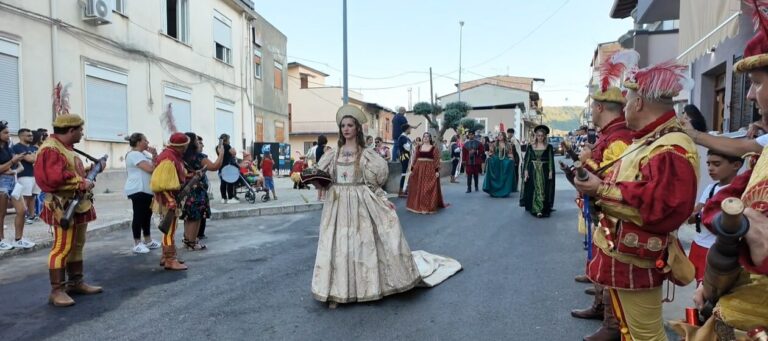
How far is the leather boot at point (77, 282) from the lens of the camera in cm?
505

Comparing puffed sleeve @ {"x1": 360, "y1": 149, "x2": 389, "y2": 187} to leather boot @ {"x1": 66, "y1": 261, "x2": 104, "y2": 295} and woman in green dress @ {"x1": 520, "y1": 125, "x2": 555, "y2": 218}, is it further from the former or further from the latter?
woman in green dress @ {"x1": 520, "y1": 125, "x2": 555, "y2": 218}

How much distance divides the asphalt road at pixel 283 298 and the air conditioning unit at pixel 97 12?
24.2ft

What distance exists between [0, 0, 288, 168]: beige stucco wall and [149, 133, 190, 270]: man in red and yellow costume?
10.2ft

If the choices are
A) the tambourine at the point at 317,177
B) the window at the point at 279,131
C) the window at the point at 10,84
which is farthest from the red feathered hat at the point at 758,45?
the window at the point at 279,131

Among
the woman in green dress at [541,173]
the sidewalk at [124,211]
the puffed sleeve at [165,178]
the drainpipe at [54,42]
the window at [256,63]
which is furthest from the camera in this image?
the window at [256,63]

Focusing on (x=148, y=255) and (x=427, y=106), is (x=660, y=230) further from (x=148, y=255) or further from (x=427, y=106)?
(x=427, y=106)

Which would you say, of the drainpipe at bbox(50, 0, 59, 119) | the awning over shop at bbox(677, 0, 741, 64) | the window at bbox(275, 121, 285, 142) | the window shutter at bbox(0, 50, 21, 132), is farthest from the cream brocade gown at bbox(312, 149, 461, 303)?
the window at bbox(275, 121, 285, 142)

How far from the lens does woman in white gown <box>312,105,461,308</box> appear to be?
4.64m

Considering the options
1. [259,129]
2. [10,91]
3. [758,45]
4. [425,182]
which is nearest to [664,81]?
[758,45]

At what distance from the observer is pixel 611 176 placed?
105 inches

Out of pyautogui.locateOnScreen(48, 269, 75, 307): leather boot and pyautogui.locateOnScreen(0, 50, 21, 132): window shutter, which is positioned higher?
pyautogui.locateOnScreen(0, 50, 21, 132): window shutter

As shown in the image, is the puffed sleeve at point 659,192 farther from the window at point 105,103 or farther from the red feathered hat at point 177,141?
the window at point 105,103

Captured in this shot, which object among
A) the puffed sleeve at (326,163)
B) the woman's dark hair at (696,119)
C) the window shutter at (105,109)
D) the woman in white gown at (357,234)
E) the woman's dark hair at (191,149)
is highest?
the window shutter at (105,109)

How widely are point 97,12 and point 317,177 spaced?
36.2 ft
